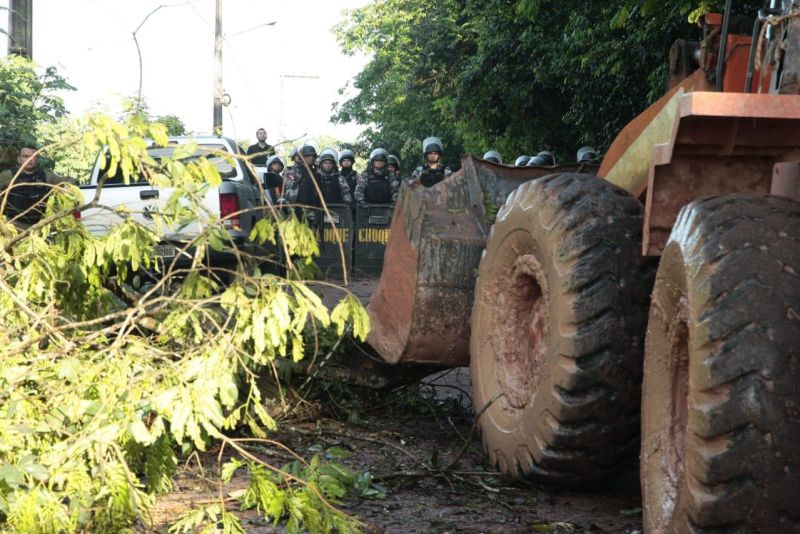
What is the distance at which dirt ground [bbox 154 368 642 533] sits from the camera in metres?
4.54

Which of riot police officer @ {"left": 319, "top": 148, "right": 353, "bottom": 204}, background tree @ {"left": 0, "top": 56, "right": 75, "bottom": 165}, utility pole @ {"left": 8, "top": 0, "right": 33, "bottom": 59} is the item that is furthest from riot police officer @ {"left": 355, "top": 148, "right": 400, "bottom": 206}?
utility pole @ {"left": 8, "top": 0, "right": 33, "bottom": 59}

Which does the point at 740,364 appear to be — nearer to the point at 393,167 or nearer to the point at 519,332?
the point at 519,332

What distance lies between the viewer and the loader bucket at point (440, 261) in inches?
234

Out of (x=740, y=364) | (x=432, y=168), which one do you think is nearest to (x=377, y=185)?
(x=432, y=168)

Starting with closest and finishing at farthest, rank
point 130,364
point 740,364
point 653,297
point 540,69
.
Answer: point 740,364 → point 653,297 → point 130,364 → point 540,69

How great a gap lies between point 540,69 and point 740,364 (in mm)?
18690

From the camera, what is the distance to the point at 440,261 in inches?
234

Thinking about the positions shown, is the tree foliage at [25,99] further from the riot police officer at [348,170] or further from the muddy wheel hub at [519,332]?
the muddy wheel hub at [519,332]

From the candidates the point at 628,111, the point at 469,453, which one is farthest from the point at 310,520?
the point at 628,111

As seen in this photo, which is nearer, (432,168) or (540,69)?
(432,168)

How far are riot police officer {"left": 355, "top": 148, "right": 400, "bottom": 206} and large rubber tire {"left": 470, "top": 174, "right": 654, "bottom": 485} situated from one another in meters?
12.9

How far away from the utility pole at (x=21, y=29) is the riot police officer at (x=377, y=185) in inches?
222

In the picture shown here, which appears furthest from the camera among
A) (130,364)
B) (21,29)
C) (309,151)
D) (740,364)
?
(309,151)

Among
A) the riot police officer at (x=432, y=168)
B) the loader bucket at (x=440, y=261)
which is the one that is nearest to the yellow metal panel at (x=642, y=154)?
the loader bucket at (x=440, y=261)
